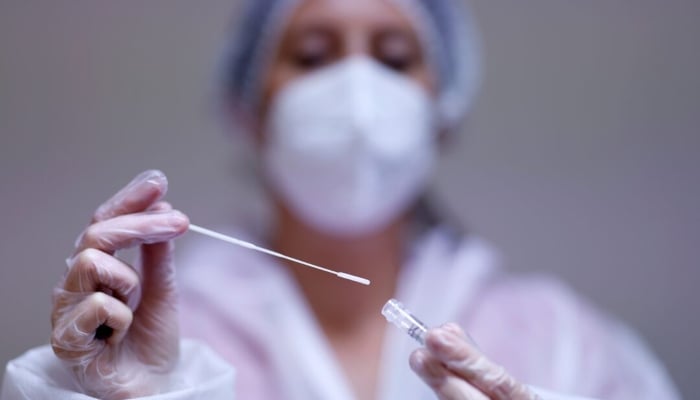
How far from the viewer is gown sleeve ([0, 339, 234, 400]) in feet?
1.98

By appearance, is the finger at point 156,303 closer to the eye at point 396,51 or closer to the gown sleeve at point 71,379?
the gown sleeve at point 71,379

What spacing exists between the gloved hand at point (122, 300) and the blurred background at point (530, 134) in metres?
0.85

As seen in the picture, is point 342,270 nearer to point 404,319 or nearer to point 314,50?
point 314,50

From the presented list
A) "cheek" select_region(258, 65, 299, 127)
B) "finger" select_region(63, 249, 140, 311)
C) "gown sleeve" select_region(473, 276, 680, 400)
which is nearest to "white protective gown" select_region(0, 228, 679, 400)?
"gown sleeve" select_region(473, 276, 680, 400)

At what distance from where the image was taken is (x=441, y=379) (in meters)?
0.58

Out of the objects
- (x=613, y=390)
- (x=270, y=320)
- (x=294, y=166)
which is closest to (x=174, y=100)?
(x=294, y=166)

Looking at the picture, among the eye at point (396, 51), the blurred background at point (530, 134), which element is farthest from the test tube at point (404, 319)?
the blurred background at point (530, 134)

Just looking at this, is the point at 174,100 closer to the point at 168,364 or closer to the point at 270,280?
the point at 270,280

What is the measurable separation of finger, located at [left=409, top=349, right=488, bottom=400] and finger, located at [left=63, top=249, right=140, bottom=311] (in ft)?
0.96

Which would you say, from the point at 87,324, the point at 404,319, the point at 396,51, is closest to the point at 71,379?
the point at 87,324

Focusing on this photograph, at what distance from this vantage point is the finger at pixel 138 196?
2.00 ft

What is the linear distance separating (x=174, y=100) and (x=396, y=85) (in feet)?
2.23

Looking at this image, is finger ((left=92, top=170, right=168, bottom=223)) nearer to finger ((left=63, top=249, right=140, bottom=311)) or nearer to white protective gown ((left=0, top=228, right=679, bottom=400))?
finger ((left=63, top=249, right=140, bottom=311))

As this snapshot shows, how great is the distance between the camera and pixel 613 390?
0.88 meters
